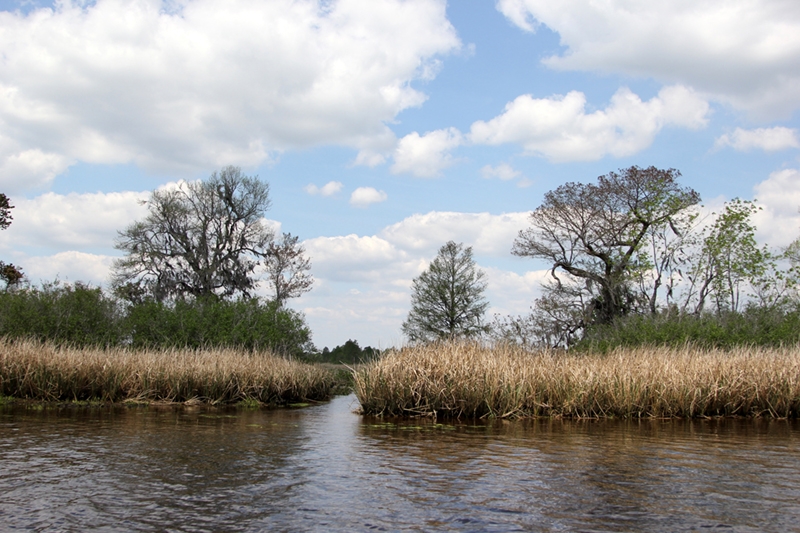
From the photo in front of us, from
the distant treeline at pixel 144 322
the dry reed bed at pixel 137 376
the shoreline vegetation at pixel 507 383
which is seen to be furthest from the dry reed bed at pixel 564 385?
the distant treeline at pixel 144 322

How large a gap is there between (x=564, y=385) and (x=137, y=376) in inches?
564

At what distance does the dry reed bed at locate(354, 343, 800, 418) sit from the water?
2.37 meters

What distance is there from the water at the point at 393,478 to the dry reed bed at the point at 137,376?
608 centimetres

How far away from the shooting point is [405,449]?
469 inches

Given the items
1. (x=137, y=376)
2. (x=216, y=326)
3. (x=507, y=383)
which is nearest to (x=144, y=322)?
(x=216, y=326)

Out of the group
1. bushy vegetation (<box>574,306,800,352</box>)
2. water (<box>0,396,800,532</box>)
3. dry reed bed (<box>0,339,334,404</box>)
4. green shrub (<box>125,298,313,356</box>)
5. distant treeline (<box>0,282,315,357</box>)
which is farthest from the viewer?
green shrub (<box>125,298,313,356</box>)

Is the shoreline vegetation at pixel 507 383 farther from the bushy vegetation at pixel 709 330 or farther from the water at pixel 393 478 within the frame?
the bushy vegetation at pixel 709 330

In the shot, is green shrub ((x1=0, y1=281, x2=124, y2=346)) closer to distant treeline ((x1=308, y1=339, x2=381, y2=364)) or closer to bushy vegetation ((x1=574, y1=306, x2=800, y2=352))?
distant treeline ((x1=308, y1=339, x2=381, y2=364))

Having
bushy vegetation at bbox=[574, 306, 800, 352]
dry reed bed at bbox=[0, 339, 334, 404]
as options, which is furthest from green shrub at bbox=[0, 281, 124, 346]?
bushy vegetation at bbox=[574, 306, 800, 352]

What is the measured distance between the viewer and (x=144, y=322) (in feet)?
116

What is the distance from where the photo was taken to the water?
21.9 feet

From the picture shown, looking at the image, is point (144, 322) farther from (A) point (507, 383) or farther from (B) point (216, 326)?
Result: (A) point (507, 383)

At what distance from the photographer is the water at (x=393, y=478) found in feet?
21.9

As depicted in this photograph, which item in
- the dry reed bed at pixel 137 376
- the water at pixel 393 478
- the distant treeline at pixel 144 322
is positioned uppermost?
the distant treeline at pixel 144 322
